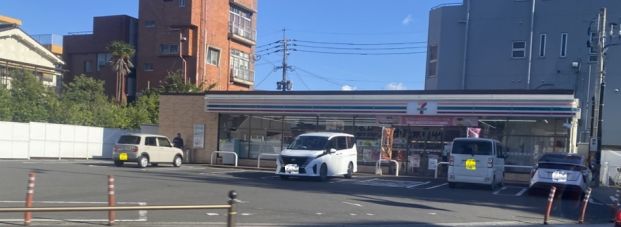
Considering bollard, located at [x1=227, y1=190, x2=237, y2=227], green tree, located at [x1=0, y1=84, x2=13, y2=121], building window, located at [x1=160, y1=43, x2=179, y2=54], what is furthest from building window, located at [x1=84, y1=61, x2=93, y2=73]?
bollard, located at [x1=227, y1=190, x2=237, y2=227]

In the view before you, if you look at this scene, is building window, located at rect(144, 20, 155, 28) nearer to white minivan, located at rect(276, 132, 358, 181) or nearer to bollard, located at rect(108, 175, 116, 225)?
white minivan, located at rect(276, 132, 358, 181)

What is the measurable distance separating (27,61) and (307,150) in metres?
38.1

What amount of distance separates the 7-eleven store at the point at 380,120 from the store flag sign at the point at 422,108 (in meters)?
0.05

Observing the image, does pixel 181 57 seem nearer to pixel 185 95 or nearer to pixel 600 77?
pixel 185 95

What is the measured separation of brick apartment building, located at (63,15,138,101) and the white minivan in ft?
112

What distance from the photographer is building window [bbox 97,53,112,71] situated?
5755 cm

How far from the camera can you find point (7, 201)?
553 inches

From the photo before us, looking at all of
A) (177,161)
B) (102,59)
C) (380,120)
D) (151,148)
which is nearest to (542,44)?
(380,120)

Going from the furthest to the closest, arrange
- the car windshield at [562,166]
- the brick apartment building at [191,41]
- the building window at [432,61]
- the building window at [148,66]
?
the building window at [148,66] → the brick apartment building at [191,41] → the building window at [432,61] → the car windshield at [562,166]

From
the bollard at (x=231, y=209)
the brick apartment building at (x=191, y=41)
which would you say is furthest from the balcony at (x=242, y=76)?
the bollard at (x=231, y=209)

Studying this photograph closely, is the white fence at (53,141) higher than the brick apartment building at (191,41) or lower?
lower

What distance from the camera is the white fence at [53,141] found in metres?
33.3

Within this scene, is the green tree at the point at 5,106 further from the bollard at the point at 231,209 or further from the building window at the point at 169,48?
the bollard at the point at 231,209

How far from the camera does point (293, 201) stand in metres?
16.3
